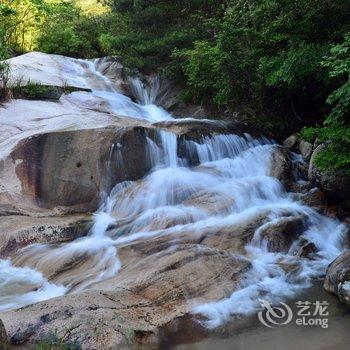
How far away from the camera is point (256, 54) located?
10.4m

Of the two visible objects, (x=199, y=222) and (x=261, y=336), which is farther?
(x=199, y=222)

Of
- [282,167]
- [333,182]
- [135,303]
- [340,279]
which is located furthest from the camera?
[282,167]

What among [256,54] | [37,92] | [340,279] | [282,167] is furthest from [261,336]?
[37,92]

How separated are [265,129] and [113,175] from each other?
4.78 metres

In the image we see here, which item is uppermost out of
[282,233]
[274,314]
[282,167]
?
[282,167]

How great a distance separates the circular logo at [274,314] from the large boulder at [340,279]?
661 millimetres

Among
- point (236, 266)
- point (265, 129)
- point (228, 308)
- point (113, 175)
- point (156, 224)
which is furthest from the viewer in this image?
point (265, 129)

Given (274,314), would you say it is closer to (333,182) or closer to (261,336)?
(261,336)

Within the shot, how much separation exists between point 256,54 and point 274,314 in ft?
23.6

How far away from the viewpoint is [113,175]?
30.1ft

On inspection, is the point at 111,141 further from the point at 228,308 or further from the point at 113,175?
the point at 228,308

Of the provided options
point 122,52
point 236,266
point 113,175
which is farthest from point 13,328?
Result: point 122,52

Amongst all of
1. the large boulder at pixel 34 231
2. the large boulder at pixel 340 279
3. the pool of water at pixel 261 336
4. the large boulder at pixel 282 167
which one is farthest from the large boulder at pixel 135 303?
the large boulder at pixel 282 167

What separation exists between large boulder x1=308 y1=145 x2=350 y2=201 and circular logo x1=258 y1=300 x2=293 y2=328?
132 inches
